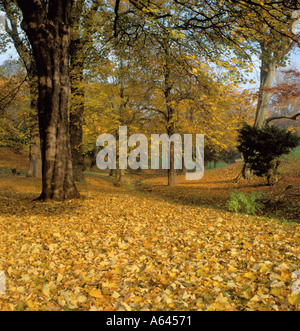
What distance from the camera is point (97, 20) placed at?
11320mm

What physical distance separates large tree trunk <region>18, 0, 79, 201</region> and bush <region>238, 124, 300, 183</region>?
27.9 ft

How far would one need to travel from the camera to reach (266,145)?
11633 millimetres

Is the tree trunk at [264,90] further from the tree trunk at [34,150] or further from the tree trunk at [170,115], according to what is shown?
the tree trunk at [34,150]

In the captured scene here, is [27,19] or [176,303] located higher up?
[27,19]

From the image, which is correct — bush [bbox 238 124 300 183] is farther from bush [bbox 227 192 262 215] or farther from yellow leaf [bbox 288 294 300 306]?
yellow leaf [bbox 288 294 300 306]

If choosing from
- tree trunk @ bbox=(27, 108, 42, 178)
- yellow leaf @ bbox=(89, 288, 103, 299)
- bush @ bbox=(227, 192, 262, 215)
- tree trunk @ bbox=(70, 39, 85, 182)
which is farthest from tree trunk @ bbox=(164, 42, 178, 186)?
yellow leaf @ bbox=(89, 288, 103, 299)

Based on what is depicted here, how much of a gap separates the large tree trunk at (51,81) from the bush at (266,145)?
335 inches

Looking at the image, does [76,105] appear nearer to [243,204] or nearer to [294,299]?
[243,204]

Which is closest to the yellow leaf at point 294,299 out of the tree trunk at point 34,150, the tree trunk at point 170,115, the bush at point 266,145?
the bush at point 266,145

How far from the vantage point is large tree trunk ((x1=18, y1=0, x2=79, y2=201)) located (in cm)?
727

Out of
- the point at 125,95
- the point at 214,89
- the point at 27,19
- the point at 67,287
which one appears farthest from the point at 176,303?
the point at 125,95

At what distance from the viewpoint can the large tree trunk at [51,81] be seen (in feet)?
23.9
